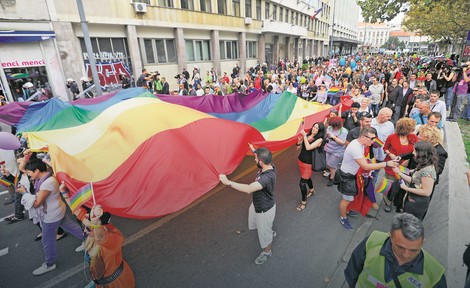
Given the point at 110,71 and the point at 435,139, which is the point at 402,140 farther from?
the point at 110,71

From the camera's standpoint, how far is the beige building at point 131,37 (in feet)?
40.5

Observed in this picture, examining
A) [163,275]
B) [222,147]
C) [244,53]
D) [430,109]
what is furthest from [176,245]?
[244,53]

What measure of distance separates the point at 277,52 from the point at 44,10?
82.2ft

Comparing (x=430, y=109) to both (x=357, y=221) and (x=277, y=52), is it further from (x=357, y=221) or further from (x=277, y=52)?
(x=277, y=52)

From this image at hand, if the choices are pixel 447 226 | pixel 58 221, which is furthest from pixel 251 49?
→ pixel 58 221

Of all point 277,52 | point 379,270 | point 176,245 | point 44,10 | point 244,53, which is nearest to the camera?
point 379,270

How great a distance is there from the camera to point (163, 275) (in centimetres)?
355

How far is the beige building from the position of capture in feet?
40.5

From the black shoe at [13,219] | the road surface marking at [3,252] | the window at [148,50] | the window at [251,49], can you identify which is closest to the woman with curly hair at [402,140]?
the road surface marking at [3,252]

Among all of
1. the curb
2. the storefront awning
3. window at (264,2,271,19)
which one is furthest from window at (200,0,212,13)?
the curb

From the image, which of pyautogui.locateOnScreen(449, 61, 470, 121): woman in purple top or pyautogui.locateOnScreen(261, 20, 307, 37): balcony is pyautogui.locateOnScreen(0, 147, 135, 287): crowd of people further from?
pyautogui.locateOnScreen(261, 20, 307, 37): balcony

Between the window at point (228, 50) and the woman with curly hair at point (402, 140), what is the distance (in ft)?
70.4

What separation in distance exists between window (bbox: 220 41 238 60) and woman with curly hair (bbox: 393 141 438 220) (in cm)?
2249

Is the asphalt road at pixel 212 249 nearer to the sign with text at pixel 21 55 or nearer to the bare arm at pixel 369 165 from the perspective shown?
the bare arm at pixel 369 165
